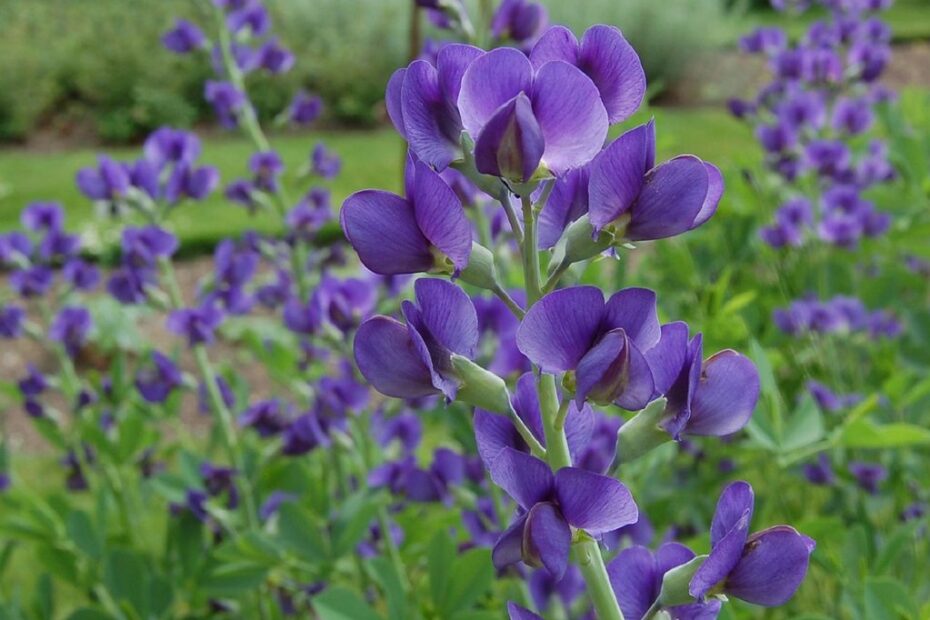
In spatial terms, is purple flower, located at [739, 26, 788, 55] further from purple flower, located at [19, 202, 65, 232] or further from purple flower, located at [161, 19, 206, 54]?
purple flower, located at [19, 202, 65, 232]

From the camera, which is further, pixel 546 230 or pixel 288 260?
pixel 288 260

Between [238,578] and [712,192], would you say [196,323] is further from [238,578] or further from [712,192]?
[712,192]

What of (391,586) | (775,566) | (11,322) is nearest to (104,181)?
(11,322)

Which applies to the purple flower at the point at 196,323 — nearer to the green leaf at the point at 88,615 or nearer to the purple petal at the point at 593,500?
the green leaf at the point at 88,615

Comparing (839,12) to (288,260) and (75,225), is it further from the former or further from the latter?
(75,225)

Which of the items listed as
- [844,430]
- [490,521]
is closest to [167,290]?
[490,521]

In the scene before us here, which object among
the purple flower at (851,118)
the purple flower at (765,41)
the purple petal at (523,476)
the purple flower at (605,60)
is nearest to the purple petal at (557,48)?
the purple flower at (605,60)

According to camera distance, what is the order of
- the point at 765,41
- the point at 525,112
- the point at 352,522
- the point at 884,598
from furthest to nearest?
1. the point at 765,41
2. the point at 352,522
3. the point at 884,598
4. the point at 525,112
